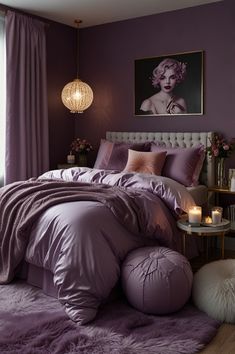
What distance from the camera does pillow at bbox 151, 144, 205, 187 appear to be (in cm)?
443

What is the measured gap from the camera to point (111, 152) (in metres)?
5.04

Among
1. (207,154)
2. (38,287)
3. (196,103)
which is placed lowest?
(38,287)

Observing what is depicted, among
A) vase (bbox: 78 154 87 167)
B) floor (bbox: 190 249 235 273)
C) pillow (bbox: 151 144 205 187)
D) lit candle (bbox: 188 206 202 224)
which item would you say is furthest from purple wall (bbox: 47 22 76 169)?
lit candle (bbox: 188 206 202 224)

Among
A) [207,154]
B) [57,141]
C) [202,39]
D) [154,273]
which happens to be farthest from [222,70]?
[154,273]

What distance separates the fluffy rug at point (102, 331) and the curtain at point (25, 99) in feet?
7.60

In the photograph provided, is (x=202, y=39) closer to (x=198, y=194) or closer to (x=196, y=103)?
(x=196, y=103)

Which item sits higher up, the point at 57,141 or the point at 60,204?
the point at 57,141

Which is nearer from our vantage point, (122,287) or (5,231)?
(122,287)

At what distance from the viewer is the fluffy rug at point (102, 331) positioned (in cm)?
239

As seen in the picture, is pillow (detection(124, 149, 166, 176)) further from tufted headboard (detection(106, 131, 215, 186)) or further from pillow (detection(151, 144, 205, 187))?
tufted headboard (detection(106, 131, 215, 186))

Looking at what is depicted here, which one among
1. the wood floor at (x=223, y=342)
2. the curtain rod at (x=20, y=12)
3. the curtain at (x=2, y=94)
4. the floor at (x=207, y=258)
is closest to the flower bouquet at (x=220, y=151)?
the floor at (x=207, y=258)

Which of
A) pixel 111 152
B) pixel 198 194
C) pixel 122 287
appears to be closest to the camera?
pixel 122 287

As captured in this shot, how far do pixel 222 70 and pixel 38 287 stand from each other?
9.94ft

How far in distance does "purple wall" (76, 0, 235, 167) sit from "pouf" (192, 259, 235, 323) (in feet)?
6.81
